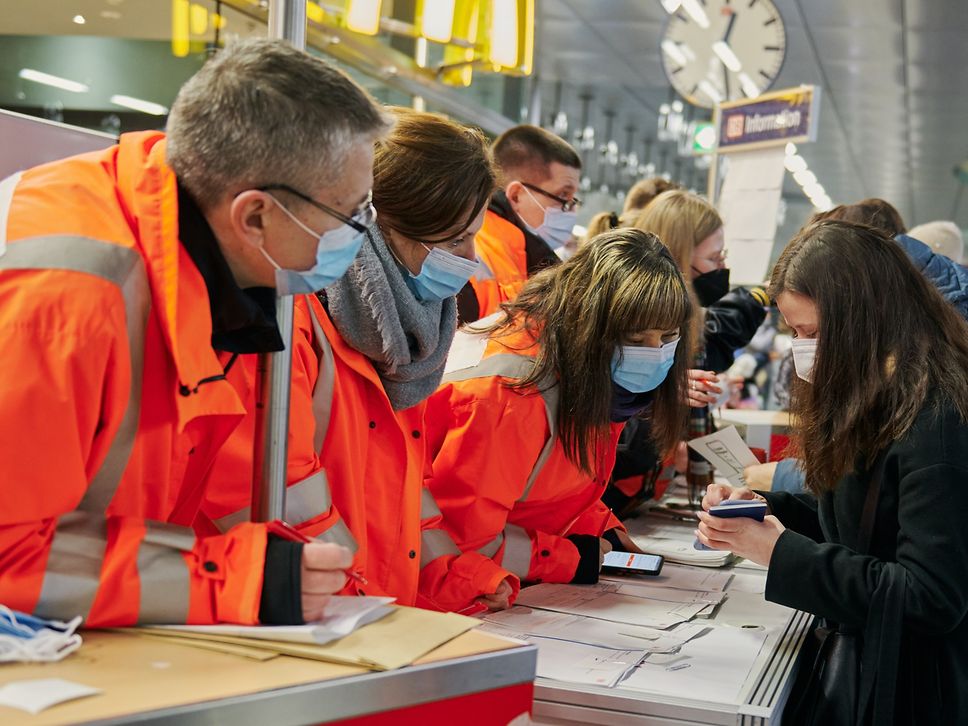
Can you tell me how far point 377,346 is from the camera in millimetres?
1947

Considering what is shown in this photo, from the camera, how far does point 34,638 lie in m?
1.13

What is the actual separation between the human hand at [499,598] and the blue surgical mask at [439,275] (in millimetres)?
582

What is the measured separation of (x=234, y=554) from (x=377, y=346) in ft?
2.37

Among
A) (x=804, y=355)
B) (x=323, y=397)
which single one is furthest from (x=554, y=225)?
(x=323, y=397)

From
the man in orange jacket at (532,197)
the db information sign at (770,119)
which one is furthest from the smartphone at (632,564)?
the db information sign at (770,119)

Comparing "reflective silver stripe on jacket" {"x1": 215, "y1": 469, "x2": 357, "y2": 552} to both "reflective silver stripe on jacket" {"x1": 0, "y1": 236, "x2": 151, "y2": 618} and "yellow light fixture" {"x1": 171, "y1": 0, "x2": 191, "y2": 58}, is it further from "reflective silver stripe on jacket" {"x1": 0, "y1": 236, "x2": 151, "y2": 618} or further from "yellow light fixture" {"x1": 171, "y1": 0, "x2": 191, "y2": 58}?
"yellow light fixture" {"x1": 171, "y1": 0, "x2": 191, "y2": 58}

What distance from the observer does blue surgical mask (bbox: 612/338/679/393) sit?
2414mm

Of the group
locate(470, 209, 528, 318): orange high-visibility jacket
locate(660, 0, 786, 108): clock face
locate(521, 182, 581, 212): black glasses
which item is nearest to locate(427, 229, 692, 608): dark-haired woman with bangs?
locate(470, 209, 528, 318): orange high-visibility jacket

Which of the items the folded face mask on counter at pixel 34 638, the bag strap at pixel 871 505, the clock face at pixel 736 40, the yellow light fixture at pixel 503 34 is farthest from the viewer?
the clock face at pixel 736 40

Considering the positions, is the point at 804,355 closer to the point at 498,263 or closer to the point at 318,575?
the point at 318,575

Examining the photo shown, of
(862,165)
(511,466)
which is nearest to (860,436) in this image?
(511,466)

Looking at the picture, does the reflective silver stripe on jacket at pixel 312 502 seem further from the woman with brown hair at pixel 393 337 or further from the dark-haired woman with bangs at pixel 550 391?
the dark-haired woman with bangs at pixel 550 391

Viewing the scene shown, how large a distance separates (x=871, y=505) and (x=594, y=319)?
0.69 meters

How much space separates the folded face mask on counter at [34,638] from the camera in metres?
1.11
